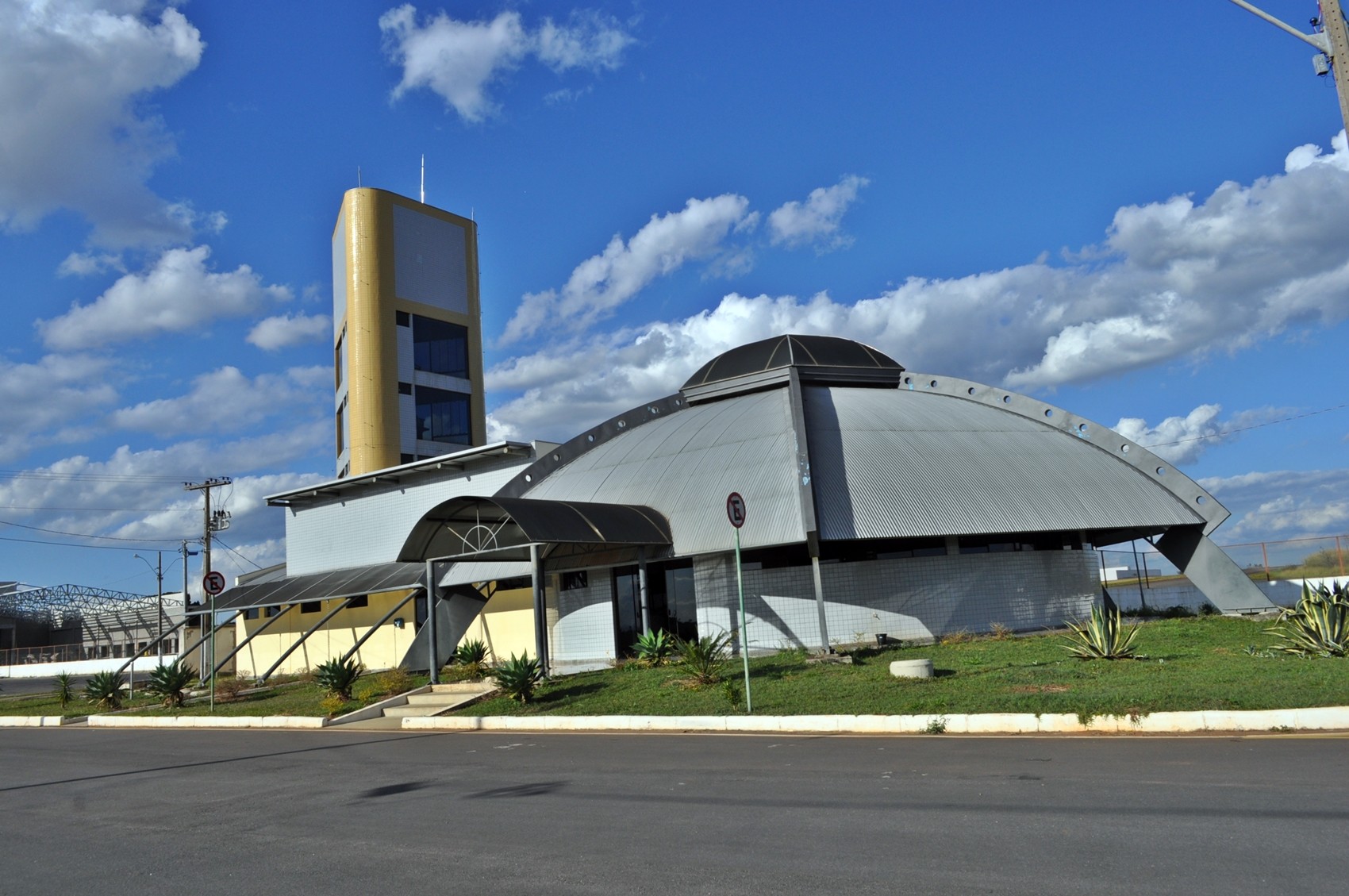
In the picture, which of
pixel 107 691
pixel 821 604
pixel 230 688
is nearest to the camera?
pixel 821 604

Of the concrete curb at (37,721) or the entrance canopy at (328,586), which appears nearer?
the concrete curb at (37,721)

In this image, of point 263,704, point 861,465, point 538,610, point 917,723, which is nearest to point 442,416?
point 263,704

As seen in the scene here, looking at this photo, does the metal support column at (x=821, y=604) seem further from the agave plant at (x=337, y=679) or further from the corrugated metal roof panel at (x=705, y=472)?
the agave plant at (x=337, y=679)

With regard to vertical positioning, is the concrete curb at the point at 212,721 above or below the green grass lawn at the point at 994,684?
below

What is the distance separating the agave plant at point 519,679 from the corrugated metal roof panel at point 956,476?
7.23m

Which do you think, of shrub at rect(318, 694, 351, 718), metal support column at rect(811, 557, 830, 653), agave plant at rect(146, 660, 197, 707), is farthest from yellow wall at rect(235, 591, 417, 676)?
metal support column at rect(811, 557, 830, 653)

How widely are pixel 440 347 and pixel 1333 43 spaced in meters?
46.0

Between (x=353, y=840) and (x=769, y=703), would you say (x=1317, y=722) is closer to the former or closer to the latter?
(x=769, y=703)

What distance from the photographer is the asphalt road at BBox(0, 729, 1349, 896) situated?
6.60m

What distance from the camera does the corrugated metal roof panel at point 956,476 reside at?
23.3 metres

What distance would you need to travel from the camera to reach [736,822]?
8453 mm

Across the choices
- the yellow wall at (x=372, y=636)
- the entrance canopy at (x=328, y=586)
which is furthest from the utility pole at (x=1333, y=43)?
the entrance canopy at (x=328, y=586)

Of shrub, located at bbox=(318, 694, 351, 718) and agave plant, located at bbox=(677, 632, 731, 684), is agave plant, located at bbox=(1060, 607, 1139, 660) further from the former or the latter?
shrub, located at bbox=(318, 694, 351, 718)

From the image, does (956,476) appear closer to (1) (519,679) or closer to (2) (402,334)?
(1) (519,679)
